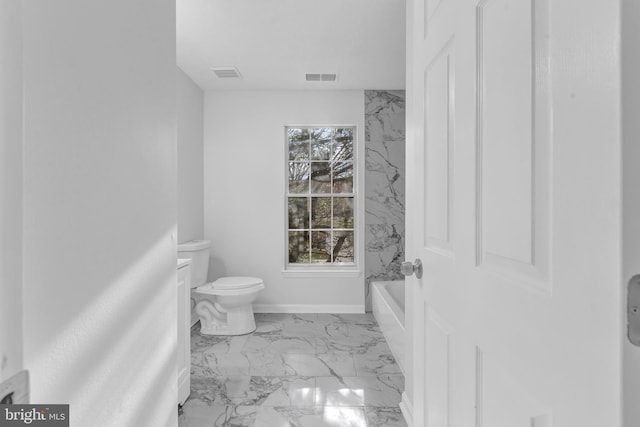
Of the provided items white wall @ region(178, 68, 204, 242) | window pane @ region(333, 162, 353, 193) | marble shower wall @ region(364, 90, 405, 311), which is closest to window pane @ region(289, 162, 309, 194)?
window pane @ region(333, 162, 353, 193)

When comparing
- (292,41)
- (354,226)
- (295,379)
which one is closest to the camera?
(295,379)

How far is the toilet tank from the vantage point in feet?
11.4

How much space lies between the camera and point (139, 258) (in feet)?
3.37

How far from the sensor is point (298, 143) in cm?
434

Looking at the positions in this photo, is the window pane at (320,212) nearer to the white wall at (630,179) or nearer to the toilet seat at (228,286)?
the toilet seat at (228,286)

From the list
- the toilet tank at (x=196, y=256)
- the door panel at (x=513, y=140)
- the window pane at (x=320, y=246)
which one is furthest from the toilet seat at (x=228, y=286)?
the door panel at (x=513, y=140)

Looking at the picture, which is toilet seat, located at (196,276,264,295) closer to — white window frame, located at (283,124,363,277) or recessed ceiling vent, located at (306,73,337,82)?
white window frame, located at (283,124,363,277)

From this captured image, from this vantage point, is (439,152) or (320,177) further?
(320,177)

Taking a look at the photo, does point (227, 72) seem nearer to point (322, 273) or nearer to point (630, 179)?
point (322, 273)

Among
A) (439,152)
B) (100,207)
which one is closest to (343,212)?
(439,152)

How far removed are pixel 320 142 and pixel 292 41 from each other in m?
1.49

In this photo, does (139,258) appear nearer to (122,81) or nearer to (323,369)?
(122,81)

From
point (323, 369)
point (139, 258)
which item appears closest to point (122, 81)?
point (139, 258)

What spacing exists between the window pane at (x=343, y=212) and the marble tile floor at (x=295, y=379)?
116 centimetres
